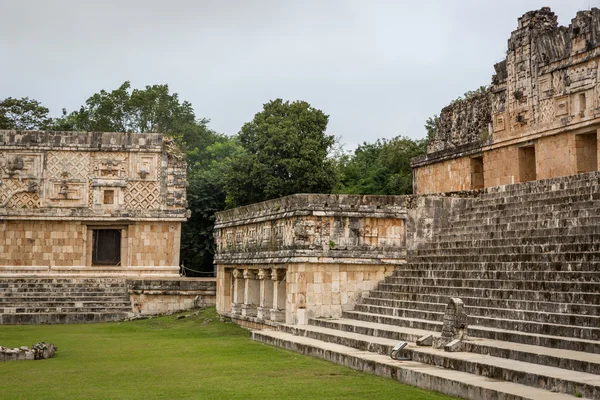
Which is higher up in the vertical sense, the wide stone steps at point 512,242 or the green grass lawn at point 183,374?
the wide stone steps at point 512,242

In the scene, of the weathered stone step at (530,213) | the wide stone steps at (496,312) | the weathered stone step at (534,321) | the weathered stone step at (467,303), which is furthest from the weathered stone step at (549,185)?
the weathered stone step at (534,321)

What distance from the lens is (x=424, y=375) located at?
31.4 feet

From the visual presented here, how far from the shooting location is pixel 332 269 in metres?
17.3

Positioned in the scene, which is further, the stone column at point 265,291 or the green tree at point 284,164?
the green tree at point 284,164

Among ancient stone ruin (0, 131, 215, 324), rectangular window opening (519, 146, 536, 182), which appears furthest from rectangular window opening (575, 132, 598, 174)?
ancient stone ruin (0, 131, 215, 324)

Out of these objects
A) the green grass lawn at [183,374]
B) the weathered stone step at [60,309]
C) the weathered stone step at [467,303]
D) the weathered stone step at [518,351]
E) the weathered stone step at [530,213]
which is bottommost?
the green grass lawn at [183,374]

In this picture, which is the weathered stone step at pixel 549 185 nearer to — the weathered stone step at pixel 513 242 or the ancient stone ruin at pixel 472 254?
the ancient stone ruin at pixel 472 254

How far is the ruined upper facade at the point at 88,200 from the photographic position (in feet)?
100

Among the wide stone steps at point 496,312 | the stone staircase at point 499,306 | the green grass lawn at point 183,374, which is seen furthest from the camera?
the wide stone steps at point 496,312

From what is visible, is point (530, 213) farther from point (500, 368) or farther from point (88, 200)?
point (88, 200)

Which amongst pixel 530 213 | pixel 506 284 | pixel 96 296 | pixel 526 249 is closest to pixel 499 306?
pixel 506 284

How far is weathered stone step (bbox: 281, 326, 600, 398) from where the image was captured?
812 cm

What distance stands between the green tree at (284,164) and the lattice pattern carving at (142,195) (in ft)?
17.2

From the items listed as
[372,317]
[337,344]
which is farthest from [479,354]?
[372,317]
